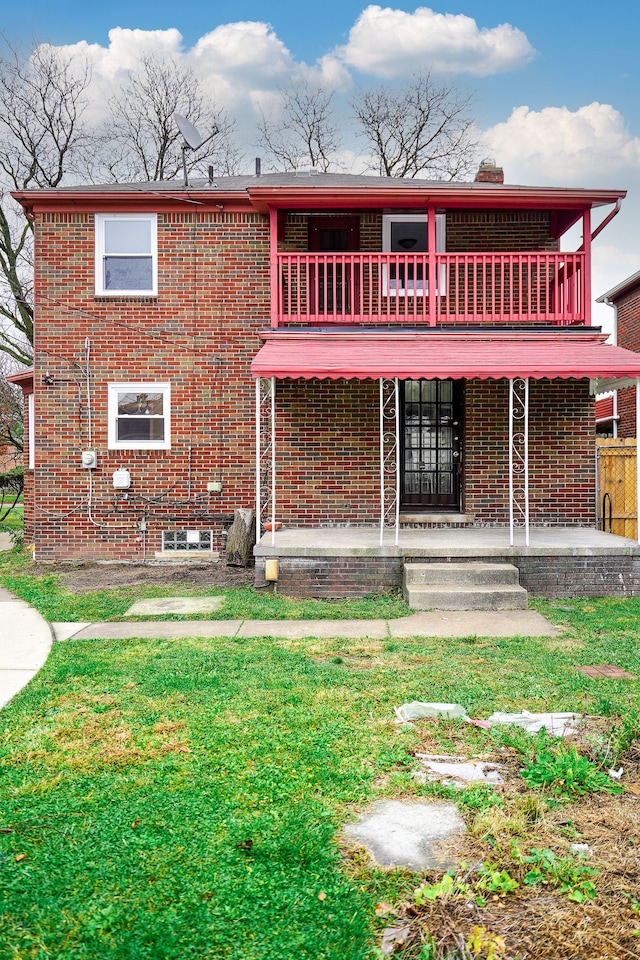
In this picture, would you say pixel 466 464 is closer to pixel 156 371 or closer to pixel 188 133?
pixel 156 371

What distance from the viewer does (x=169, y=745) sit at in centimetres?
427

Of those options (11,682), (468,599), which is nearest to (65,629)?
(11,682)

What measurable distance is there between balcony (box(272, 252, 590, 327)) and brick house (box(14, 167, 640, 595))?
8 cm

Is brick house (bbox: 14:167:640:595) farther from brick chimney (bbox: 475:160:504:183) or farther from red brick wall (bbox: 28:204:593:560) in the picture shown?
brick chimney (bbox: 475:160:504:183)

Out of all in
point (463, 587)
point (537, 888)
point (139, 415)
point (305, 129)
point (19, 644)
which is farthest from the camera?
point (305, 129)

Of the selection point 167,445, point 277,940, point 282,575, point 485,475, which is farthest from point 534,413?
point 277,940

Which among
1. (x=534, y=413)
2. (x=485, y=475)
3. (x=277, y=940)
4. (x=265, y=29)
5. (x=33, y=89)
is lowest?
(x=277, y=940)

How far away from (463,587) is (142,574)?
4.97m

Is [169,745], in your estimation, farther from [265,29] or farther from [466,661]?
[265,29]

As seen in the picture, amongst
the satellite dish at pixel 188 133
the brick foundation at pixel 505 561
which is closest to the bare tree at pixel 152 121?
the satellite dish at pixel 188 133

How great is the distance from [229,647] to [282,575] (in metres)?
2.55

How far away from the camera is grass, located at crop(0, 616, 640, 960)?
262cm

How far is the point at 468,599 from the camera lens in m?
8.35

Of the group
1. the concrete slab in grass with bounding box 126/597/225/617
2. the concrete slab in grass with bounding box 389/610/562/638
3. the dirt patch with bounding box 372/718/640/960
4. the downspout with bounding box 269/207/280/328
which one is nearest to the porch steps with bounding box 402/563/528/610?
the concrete slab in grass with bounding box 389/610/562/638
